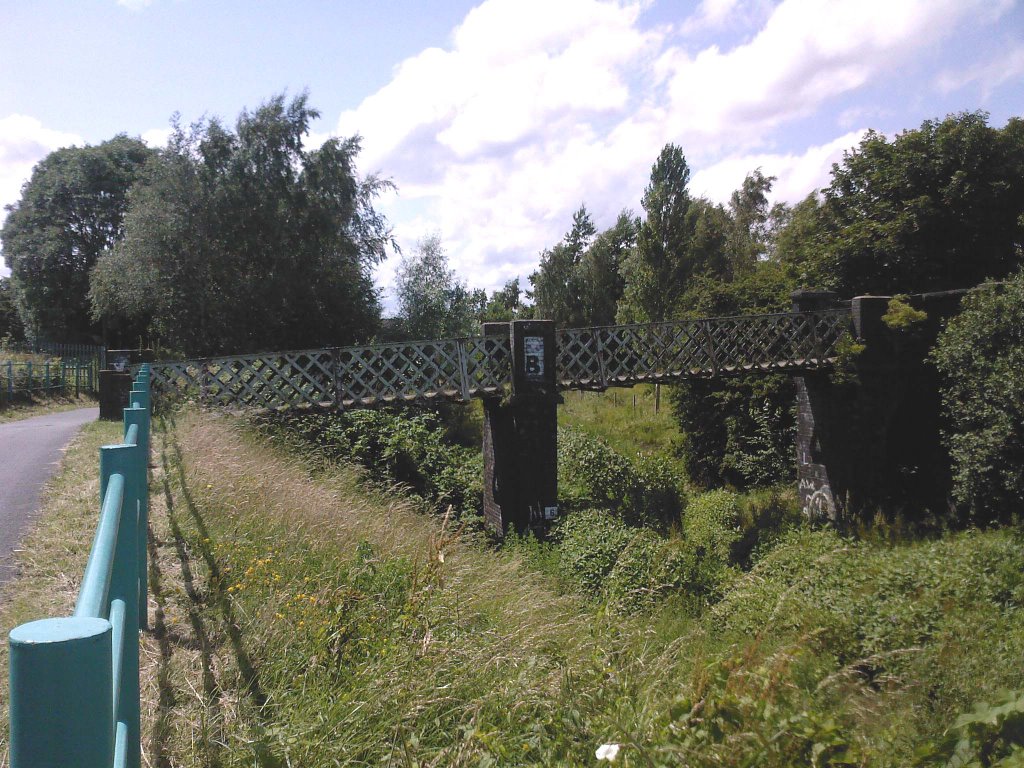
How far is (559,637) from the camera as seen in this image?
4.96 metres

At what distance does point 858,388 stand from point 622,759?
15.9 m

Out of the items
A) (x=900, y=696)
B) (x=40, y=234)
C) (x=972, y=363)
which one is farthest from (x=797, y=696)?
(x=40, y=234)

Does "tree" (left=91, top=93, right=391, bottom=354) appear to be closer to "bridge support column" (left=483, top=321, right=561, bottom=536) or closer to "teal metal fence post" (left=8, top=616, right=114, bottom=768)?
"bridge support column" (left=483, top=321, right=561, bottom=536)

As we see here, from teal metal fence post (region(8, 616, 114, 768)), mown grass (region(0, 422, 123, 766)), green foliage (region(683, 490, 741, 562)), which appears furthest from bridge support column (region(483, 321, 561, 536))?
teal metal fence post (region(8, 616, 114, 768))

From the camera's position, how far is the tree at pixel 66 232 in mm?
35469

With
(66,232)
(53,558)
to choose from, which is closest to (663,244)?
(53,558)

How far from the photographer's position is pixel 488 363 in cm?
1489

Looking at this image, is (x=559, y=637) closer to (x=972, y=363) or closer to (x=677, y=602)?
(x=677, y=602)

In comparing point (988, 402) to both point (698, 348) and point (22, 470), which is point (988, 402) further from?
point (22, 470)

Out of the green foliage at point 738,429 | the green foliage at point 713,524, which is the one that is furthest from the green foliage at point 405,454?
the green foliage at point 738,429

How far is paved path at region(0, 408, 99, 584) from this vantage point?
5.61 metres

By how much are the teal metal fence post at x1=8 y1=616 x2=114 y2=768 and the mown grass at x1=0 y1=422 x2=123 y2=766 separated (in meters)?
1.99

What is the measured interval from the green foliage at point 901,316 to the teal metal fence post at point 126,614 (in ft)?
56.6

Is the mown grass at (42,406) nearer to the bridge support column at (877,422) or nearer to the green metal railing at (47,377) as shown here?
the green metal railing at (47,377)
